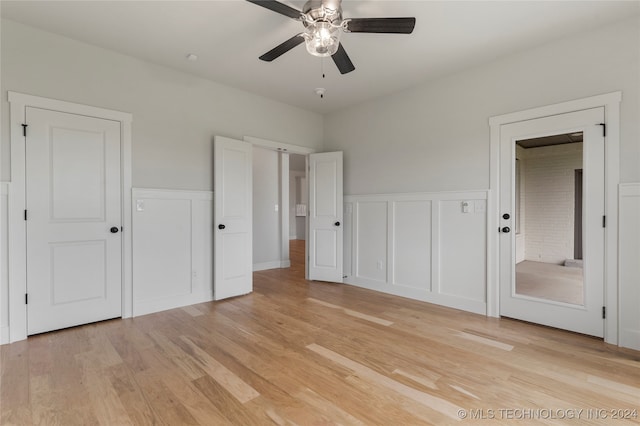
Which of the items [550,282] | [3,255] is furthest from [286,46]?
[550,282]

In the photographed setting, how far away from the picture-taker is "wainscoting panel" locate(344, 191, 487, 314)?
344 cm

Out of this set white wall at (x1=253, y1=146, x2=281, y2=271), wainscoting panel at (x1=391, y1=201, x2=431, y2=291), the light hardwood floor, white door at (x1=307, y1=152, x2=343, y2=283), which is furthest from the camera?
white wall at (x1=253, y1=146, x2=281, y2=271)

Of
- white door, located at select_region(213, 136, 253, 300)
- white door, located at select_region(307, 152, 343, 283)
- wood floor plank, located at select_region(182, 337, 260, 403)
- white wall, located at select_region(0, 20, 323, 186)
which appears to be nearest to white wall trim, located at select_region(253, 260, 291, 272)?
white door, located at select_region(307, 152, 343, 283)

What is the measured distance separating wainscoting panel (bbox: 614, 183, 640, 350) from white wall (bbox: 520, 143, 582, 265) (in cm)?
35

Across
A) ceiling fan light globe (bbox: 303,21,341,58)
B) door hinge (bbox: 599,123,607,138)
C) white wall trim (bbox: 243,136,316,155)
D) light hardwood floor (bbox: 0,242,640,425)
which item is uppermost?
ceiling fan light globe (bbox: 303,21,341,58)

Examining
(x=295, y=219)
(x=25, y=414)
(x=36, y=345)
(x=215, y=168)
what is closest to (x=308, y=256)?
(x=215, y=168)

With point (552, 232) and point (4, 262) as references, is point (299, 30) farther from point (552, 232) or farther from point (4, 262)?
point (4, 262)

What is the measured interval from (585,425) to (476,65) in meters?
3.36

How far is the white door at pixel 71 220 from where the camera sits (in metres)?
2.74

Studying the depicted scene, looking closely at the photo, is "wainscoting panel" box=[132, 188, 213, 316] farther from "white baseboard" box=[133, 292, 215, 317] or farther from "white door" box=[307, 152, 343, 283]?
"white door" box=[307, 152, 343, 283]

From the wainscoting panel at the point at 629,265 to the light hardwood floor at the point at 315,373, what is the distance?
0.65 feet

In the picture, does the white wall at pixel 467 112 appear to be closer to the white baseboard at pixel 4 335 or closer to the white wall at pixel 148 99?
the white wall at pixel 148 99

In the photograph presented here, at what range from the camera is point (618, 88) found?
102 inches

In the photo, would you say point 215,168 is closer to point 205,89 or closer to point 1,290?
point 205,89
